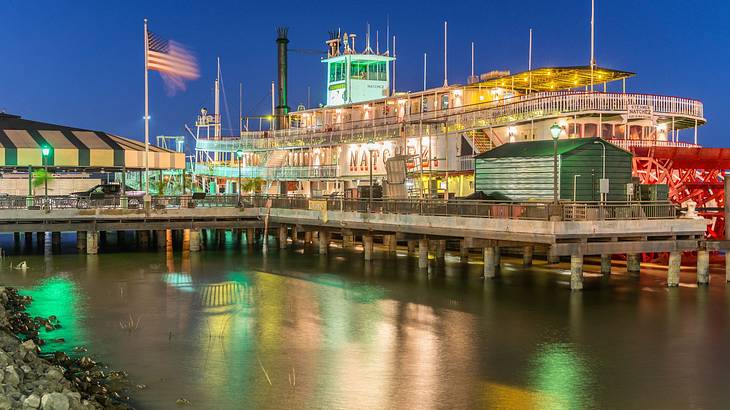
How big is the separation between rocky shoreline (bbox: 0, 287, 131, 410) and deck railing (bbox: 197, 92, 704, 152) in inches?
1209

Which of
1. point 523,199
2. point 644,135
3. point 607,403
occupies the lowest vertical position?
point 607,403

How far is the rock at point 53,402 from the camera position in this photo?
14641 mm

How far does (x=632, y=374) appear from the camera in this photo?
66.2 feet

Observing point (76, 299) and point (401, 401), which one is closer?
point (401, 401)

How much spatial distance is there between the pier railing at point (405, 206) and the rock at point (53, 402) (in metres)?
19.9

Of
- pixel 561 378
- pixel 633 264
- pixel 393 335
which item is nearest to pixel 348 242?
pixel 633 264

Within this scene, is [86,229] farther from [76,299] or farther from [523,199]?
[523,199]

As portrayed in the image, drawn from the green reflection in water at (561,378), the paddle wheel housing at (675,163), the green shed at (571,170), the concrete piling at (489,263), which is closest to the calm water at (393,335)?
the green reflection in water at (561,378)

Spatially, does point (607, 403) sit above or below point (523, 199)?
below

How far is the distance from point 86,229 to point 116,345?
25.3m

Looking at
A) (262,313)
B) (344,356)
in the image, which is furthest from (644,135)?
(344,356)

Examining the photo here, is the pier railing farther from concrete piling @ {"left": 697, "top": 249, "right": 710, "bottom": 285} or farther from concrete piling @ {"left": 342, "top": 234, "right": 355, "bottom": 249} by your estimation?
concrete piling @ {"left": 342, "top": 234, "right": 355, "bottom": 249}

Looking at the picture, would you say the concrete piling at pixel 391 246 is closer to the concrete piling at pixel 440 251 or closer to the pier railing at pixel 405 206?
the concrete piling at pixel 440 251

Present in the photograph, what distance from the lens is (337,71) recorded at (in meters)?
83.2
